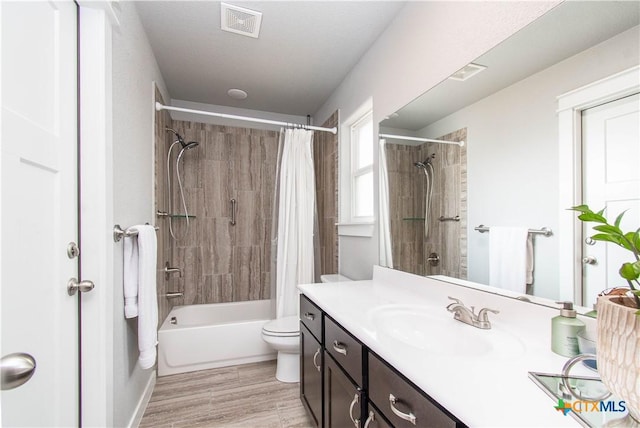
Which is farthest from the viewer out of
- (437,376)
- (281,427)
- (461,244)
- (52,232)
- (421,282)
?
(281,427)

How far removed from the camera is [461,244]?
132 cm

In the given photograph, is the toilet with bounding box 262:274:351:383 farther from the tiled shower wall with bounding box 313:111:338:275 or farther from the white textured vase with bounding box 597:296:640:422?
the white textured vase with bounding box 597:296:640:422

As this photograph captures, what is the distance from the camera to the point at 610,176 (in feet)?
2.58

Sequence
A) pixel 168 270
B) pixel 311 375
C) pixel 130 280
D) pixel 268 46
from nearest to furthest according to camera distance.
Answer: pixel 130 280
pixel 311 375
pixel 268 46
pixel 168 270

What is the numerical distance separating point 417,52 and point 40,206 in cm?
178

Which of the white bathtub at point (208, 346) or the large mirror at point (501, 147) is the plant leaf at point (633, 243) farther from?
the white bathtub at point (208, 346)

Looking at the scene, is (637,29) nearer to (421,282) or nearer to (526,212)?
(526,212)

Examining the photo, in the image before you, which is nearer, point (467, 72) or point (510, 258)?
point (510, 258)

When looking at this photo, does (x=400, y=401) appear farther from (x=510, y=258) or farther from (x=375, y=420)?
(x=510, y=258)

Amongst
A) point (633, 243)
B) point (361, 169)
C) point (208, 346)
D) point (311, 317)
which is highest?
point (361, 169)

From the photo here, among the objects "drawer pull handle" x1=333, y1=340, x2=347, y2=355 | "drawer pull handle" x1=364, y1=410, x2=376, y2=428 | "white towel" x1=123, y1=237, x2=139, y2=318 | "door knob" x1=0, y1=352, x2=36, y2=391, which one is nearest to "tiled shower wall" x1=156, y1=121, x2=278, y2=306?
"white towel" x1=123, y1=237, x2=139, y2=318

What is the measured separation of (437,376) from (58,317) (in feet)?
4.02

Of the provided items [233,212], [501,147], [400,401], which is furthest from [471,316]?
[233,212]

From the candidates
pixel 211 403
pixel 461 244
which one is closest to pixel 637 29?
pixel 461 244
